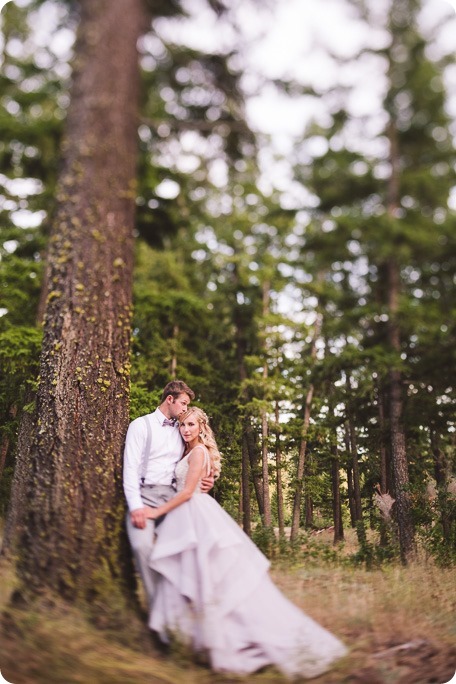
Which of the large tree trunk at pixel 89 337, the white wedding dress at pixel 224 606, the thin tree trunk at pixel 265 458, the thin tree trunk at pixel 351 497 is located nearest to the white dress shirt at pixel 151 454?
the large tree trunk at pixel 89 337

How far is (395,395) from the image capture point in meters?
5.08

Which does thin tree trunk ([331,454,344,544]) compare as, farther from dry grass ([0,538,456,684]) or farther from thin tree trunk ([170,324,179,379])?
thin tree trunk ([170,324,179,379])

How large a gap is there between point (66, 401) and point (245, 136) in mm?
4329

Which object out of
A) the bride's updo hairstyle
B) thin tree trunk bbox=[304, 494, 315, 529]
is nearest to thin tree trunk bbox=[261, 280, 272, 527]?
thin tree trunk bbox=[304, 494, 315, 529]

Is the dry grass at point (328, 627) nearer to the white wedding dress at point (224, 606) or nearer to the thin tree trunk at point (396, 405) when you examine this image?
the white wedding dress at point (224, 606)

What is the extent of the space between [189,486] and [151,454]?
479 mm

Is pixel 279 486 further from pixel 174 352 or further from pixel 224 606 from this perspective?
pixel 174 352

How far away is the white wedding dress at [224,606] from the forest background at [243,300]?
39cm

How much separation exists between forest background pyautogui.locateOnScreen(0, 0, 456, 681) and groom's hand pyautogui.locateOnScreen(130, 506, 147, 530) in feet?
0.57

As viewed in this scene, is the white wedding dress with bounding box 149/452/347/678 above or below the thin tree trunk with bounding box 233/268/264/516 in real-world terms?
below

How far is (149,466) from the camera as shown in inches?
148

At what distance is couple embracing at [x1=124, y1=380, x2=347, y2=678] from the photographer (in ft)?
10.0

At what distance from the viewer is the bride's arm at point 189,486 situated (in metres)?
3.49

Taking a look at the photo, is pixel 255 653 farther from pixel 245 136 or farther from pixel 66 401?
pixel 245 136
